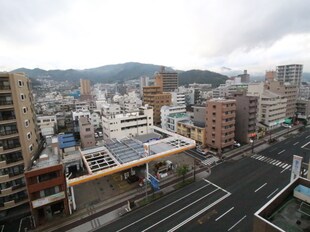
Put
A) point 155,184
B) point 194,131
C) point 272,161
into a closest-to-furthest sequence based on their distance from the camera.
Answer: point 155,184 → point 272,161 → point 194,131

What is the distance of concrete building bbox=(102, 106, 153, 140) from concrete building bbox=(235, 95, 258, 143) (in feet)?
103

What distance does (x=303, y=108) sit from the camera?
3413 inches

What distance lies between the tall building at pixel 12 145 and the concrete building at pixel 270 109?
79.6m

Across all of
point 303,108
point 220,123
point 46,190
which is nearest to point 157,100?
point 220,123

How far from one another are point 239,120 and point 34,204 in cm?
5861

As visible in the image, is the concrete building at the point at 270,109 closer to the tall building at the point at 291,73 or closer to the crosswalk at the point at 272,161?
the crosswalk at the point at 272,161

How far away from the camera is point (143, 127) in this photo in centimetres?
6550

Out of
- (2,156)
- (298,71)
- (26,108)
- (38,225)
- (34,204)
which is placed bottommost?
(38,225)

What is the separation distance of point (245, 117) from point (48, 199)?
187 feet

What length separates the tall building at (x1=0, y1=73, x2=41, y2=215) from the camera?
29.4 metres

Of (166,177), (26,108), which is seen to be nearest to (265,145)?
(166,177)

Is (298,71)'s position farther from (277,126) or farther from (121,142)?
(121,142)

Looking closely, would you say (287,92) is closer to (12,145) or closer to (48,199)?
(48,199)

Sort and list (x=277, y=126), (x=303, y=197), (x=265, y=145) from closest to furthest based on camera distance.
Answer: (x=303, y=197), (x=265, y=145), (x=277, y=126)
